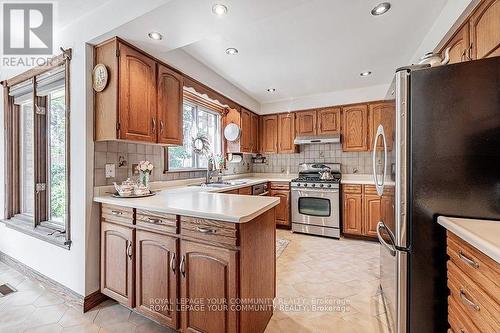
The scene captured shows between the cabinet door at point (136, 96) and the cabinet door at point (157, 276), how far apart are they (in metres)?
0.89

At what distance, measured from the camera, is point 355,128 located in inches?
148

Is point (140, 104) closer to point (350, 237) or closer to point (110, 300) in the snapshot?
point (110, 300)

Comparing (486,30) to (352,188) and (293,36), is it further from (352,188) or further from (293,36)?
(352,188)

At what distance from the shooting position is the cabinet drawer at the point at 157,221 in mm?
1438

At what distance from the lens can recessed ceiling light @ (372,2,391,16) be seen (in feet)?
5.58

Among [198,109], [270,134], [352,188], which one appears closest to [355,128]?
[352,188]

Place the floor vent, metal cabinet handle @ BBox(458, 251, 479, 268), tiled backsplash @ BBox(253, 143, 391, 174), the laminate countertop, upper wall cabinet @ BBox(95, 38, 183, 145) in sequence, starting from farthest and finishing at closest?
tiled backsplash @ BBox(253, 143, 391, 174), the floor vent, upper wall cabinet @ BBox(95, 38, 183, 145), metal cabinet handle @ BBox(458, 251, 479, 268), the laminate countertop

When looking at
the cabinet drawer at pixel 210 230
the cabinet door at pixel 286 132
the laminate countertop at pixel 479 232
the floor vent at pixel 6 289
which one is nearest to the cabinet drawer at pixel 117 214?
the cabinet drawer at pixel 210 230

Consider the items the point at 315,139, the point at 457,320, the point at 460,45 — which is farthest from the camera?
the point at 315,139

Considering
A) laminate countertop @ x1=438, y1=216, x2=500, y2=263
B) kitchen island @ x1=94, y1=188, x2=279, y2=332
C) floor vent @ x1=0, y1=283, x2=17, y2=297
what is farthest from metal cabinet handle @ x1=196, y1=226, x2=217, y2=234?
floor vent @ x1=0, y1=283, x2=17, y2=297

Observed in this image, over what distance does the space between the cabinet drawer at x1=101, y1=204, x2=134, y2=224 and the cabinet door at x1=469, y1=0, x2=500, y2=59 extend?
254cm

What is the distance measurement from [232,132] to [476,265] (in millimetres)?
3265

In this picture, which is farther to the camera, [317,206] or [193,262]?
[317,206]

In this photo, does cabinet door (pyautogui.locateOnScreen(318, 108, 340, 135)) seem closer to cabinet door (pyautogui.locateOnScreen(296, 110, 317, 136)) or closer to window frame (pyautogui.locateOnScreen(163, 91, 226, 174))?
cabinet door (pyautogui.locateOnScreen(296, 110, 317, 136))
